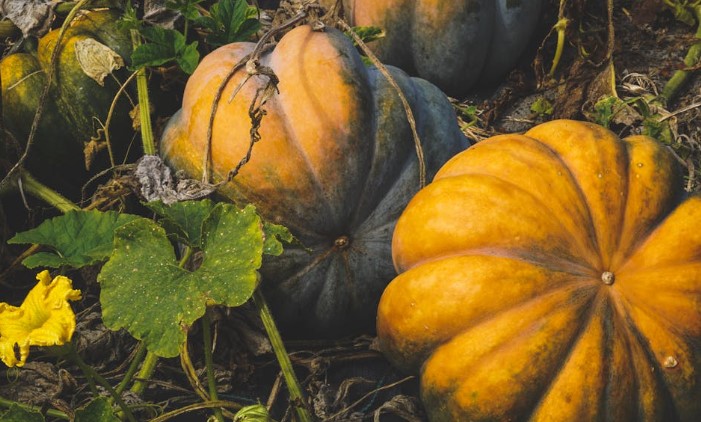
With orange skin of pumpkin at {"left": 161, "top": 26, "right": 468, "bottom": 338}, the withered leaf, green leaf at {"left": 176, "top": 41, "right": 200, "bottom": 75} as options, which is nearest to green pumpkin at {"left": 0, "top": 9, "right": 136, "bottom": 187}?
the withered leaf

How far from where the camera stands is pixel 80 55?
2480 millimetres

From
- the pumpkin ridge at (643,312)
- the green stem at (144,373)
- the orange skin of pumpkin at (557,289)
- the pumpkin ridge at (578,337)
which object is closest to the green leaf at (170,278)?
the green stem at (144,373)

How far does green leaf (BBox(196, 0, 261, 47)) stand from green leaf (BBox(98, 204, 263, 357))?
0.87 metres

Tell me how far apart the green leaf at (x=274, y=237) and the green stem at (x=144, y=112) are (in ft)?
1.86

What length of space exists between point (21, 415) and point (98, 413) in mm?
152

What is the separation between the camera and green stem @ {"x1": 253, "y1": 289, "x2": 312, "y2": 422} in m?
1.92

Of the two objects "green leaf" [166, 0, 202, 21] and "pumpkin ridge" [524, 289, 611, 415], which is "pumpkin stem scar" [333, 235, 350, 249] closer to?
"pumpkin ridge" [524, 289, 611, 415]

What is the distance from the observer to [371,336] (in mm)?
2355

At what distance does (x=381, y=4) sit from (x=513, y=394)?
1657 millimetres

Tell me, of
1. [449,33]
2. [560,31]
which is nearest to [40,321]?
[449,33]

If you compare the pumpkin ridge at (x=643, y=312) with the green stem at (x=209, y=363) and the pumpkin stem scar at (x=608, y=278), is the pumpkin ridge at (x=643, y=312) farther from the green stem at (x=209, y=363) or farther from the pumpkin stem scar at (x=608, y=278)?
the green stem at (x=209, y=363)

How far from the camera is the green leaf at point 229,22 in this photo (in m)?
2.50

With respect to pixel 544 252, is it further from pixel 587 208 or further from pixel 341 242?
pixel 341 242

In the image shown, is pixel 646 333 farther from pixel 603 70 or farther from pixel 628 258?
pixel 603 70
